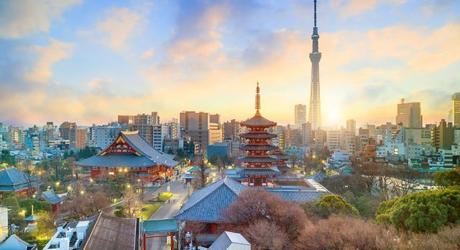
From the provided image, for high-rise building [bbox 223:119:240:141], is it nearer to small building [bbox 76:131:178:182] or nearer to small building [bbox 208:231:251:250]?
small building [bbox 76:131:178:182]

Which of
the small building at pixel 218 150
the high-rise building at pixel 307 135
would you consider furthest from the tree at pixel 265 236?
the high-rise building at pixel 307 135

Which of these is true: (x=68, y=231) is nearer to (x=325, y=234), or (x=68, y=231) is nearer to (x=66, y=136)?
(x=325, y=234)

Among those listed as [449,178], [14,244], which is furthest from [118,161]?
[449,178]

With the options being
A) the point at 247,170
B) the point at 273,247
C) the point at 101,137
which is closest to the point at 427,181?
the point at 247,170

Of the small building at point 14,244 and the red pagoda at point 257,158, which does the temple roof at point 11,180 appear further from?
the red pagoda at point 257,158

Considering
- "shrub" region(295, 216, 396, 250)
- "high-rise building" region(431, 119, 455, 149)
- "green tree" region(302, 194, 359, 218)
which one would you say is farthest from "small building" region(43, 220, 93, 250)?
"high-rise building" region(431, 119, 455, 149)

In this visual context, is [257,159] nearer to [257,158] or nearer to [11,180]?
[257,158]
